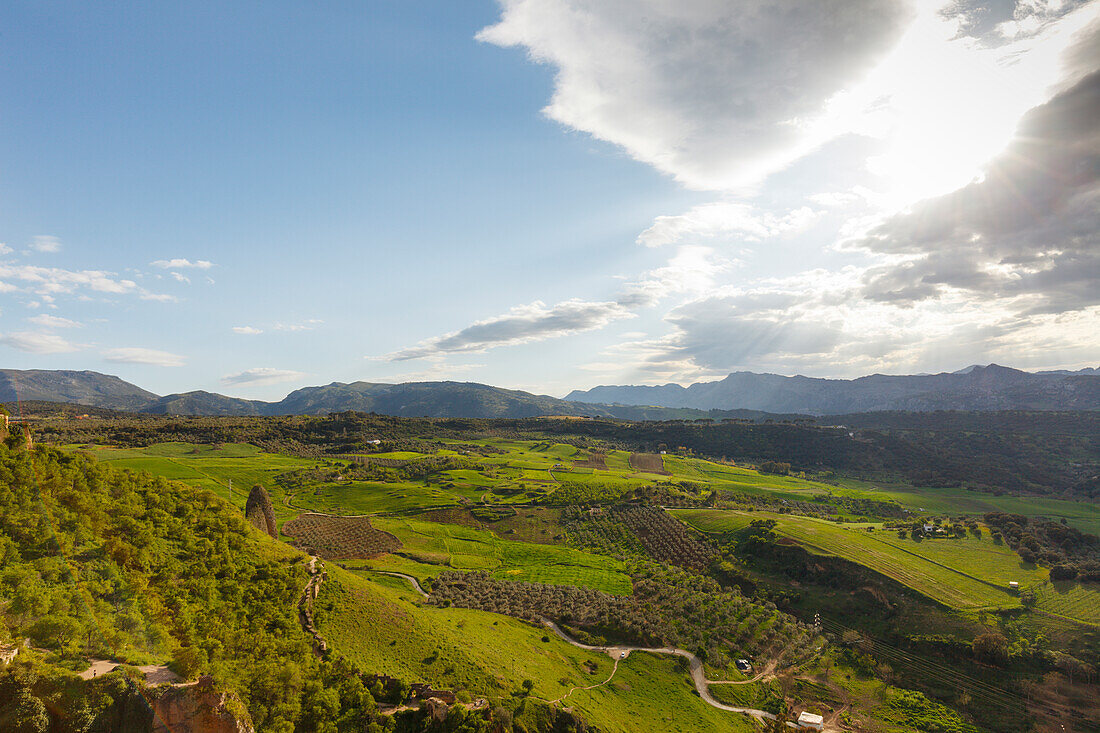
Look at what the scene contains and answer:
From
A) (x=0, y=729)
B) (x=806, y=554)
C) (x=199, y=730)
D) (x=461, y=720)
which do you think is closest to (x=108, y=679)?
(x=0, y=729)

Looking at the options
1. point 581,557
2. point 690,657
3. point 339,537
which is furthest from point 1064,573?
point 339,537

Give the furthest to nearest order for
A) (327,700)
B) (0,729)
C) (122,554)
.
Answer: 1. (122,554)
2. (327,700)
3. (0,729)

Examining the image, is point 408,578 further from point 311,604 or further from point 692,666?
point 692,666

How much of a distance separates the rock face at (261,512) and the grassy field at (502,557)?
21265 mm

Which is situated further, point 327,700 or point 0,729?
point 327,700

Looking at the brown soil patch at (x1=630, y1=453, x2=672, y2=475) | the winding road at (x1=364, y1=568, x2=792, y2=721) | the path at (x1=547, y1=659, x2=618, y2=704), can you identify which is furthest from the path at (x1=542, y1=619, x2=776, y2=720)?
the brown soil patch at (x1=630, y1=453, x2=672, y2=475)

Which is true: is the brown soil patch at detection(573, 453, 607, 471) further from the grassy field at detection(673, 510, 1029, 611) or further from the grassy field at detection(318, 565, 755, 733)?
the grassy field at detection(318, 565, 755, 733)

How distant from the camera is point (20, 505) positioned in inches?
1201

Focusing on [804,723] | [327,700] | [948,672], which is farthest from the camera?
[948,672]

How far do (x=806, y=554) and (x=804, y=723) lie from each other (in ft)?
145

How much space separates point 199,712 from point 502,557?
6812 cm

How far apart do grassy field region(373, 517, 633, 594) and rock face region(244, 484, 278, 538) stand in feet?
69.8

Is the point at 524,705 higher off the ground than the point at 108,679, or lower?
lower

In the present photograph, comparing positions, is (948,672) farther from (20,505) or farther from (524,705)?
(20,505)
